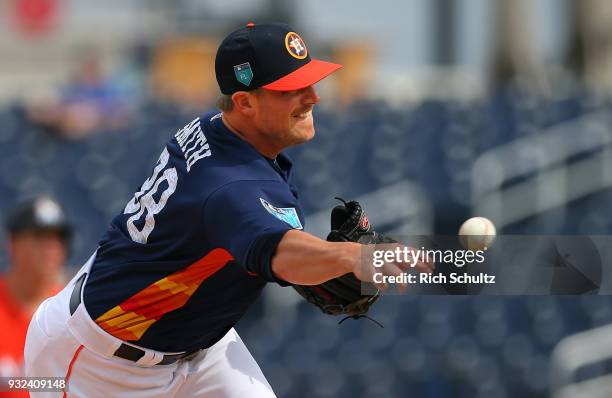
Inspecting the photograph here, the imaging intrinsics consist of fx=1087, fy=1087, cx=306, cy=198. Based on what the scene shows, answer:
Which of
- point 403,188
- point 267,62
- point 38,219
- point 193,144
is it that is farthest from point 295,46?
point 403,188

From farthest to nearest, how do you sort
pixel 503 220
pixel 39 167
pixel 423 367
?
pixel 503 220, pixel 39 167, pixel 423 367

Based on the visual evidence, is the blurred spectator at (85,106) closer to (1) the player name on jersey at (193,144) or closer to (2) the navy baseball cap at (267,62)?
(1) the player name on jersey at (193,144)

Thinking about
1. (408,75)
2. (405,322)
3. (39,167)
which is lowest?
(408,75)

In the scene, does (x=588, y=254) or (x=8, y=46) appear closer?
(x=588, y=254)

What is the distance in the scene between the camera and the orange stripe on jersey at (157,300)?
3.24m

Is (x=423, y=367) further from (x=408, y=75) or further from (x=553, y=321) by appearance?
(x=408, y=75)

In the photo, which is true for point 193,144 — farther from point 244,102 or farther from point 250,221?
point 250,221

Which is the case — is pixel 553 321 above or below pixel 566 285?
below

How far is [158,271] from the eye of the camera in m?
3.29

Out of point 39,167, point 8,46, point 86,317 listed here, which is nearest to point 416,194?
point 39,167

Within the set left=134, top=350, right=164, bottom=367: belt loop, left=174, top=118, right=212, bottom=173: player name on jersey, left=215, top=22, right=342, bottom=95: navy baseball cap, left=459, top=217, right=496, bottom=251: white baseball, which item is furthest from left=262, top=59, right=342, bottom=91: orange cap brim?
left=134, top=350, right=164, bottom=367: belt loop

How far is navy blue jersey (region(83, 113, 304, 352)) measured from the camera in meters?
2.91

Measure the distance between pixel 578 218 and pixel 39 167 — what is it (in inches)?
174

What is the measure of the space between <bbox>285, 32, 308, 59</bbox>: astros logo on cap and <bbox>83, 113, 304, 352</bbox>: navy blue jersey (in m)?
0.30
